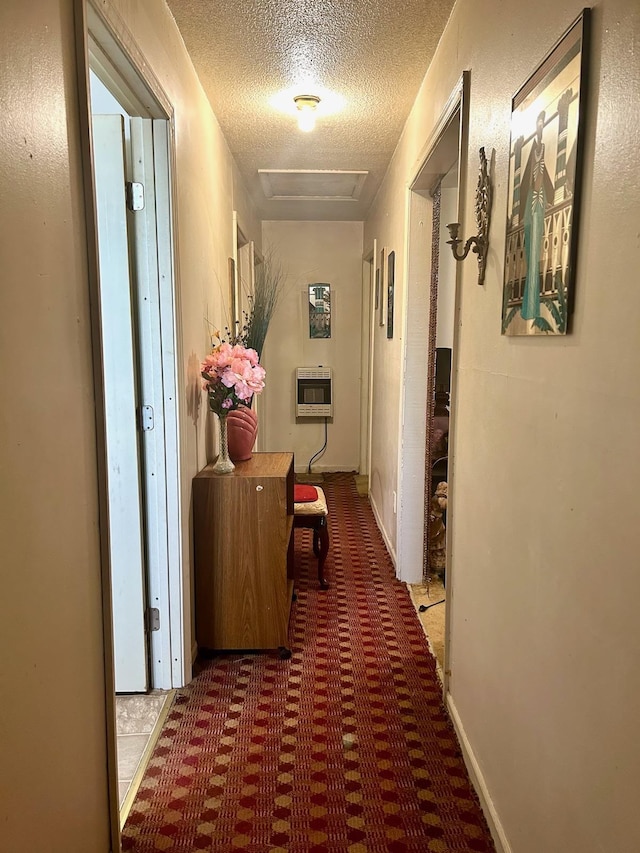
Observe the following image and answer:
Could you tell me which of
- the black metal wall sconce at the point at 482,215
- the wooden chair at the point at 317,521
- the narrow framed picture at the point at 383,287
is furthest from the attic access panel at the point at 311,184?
the black metal wall sconce at the point at 482,215

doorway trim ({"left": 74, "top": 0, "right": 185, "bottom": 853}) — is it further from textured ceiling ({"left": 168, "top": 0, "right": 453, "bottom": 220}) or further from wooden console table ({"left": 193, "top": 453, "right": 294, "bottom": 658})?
textured ceiling ({"left": 168, "top": 0, "right": 453, "bottom": 220})

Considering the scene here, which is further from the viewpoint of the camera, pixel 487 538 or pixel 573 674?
pixel 487 538

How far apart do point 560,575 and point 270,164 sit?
3.45m

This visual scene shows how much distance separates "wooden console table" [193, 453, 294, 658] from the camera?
8.07ft

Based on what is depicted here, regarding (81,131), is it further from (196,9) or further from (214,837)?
(214,837)

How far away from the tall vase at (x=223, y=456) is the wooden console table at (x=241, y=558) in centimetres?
4

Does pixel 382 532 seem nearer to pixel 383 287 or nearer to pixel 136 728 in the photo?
pixel 383 287

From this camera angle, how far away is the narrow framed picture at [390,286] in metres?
3.69

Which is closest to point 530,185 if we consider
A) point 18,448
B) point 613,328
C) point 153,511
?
point 613,328

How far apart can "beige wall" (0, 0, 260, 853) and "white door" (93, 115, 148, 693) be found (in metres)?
0.58

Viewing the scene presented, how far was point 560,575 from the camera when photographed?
117 cm

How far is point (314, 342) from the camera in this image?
5.91 metres

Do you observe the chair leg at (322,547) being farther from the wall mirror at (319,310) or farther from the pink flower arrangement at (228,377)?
the wall mirror at (319,310)

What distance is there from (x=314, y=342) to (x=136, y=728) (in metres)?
4.30
